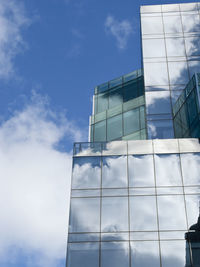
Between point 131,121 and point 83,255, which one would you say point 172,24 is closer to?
point 131,121

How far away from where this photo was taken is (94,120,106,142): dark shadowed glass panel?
3749cm

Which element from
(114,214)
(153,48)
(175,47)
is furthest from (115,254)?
(175,47)

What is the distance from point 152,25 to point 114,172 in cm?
2165

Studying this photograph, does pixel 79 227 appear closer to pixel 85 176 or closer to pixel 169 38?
pixel 85 176

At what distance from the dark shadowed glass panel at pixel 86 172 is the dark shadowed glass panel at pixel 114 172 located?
0.53 m

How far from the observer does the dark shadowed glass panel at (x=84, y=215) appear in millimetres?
24969

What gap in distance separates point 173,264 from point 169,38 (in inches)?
1031

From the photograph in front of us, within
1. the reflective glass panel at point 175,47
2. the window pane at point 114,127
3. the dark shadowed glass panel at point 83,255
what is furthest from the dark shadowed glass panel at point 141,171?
the reflective glass panel at point 175,47

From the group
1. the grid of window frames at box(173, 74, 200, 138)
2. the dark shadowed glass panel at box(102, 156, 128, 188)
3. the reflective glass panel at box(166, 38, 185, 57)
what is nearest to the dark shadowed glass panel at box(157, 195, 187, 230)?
the dark shadowed glass panel at box(102, 156, 128, 188)

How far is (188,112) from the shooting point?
3044 centimetres

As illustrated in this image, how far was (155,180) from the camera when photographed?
2688cm

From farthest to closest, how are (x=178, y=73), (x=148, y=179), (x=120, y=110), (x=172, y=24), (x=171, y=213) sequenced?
(x=172, y=24) < (x=120, y=110) < (x=178, y=73) < (x=148, y=179) < (x=171, y=213)

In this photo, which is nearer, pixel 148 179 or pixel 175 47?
pixel 148 179

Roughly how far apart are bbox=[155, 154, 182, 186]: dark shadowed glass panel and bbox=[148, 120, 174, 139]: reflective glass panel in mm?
4499
